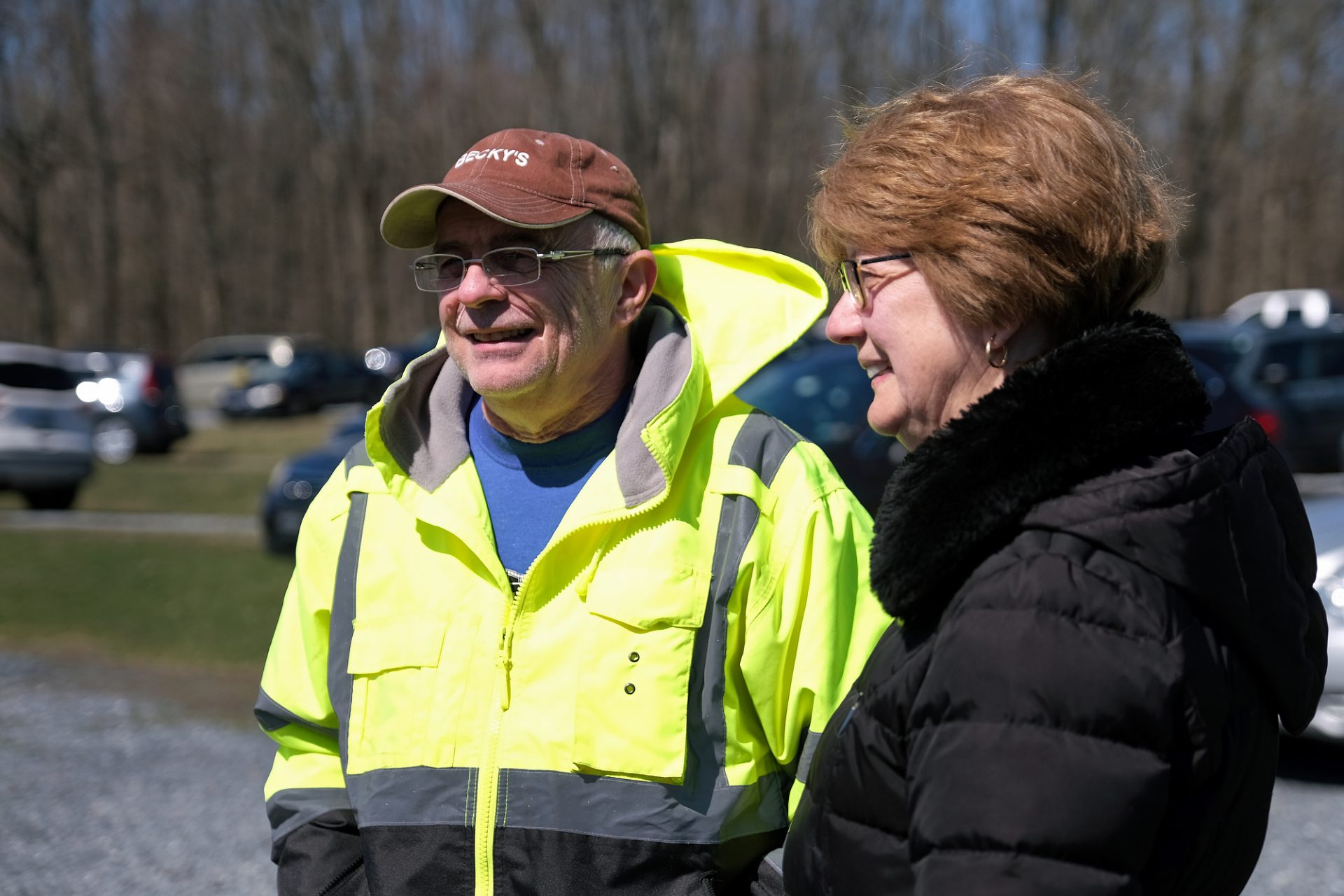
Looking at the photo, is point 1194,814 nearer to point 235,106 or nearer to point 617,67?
point 617,67

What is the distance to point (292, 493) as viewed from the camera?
10.7 m

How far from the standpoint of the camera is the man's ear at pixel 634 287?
2539 mm

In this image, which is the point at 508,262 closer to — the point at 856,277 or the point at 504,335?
the point at 504,335

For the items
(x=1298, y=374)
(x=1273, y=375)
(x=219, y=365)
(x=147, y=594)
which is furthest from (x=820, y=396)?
(x=219, y=365)

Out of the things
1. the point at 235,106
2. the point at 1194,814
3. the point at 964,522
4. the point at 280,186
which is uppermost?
the point at 964,522

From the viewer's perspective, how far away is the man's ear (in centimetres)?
254

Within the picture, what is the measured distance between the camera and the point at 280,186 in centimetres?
4575

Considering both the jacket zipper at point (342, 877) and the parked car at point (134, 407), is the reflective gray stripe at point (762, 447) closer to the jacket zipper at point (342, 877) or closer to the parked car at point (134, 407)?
the jacket zipper at point (342, 877)

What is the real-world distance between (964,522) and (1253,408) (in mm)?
9003

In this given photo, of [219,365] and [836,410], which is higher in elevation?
[836,410]

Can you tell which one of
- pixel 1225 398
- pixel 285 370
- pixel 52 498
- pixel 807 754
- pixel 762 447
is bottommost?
pixel 285 370

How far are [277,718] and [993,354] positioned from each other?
59.5 inches

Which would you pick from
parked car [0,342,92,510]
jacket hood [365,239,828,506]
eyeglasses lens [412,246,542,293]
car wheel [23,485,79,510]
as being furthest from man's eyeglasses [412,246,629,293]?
car wheel [23,485,79,510]

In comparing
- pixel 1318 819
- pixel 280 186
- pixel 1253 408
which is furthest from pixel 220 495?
pixel 280 186
